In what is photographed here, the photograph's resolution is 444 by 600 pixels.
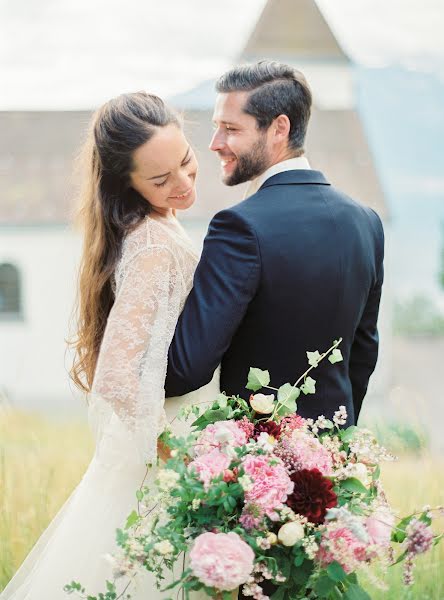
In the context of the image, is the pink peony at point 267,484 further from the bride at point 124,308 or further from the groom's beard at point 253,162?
the groom's beard at point 253,162

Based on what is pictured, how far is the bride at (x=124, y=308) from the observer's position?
2.28 m

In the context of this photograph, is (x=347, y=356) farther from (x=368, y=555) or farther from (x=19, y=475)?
(x=19, y=475)

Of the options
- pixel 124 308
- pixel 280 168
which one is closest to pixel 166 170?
pixel 280 168

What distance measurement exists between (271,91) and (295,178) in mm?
282

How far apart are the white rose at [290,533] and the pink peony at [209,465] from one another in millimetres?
183

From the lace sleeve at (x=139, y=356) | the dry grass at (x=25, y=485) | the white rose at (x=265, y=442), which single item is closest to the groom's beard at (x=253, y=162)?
the lace sleeve at (x=139, y=356)

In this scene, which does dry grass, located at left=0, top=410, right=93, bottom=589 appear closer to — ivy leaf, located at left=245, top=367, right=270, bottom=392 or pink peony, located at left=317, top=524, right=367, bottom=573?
ivy leaf, located at left=245, top=367, right=270, bottom=392

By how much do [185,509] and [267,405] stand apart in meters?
0.31

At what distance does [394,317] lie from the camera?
86.1 feet

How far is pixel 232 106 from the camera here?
8.20ft

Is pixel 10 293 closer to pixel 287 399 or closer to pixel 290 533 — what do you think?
pixel 287 399

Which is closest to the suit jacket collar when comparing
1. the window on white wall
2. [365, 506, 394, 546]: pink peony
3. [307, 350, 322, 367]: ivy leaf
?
[307, 350, 322, 367]: ivy leaf

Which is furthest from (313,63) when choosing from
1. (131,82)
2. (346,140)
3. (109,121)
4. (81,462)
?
(109,121)

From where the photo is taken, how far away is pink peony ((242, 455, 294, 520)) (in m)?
1.85
